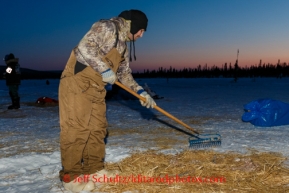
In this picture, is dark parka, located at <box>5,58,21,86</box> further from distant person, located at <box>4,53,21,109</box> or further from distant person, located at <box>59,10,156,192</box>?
distant person, located at <box>59,10,156,192</box>

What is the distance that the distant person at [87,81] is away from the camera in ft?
8.69

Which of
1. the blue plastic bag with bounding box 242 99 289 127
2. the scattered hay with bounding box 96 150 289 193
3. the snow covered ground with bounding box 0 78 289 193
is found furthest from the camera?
the blue plastic bag with bounding box 242 99 289 127

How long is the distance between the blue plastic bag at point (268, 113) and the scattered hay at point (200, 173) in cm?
218

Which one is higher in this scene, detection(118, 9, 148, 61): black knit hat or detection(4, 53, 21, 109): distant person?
detection(118, 9, 148, 61): black knit hat

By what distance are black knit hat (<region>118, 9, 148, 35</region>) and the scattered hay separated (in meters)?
1.54

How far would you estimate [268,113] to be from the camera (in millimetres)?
6004

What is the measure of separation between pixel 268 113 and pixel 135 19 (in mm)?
4280

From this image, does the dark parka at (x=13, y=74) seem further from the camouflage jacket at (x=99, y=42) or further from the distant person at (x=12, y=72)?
the camouflage jacket at (x=99, y=42)

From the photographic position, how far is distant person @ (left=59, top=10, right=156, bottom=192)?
8.69ft

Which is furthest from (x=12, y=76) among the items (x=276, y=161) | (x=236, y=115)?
(x=276, y=161)

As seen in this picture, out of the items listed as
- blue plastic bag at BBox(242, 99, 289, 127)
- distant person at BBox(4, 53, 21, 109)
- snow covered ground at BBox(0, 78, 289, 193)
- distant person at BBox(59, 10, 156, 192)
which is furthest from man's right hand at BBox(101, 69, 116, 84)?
distant person at BBox(4, 53, 21, 109)

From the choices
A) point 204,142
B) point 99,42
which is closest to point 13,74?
point 204,142

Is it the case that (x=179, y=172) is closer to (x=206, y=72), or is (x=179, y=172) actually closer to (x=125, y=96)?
(x=125, y=96)

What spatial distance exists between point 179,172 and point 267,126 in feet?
11.6
